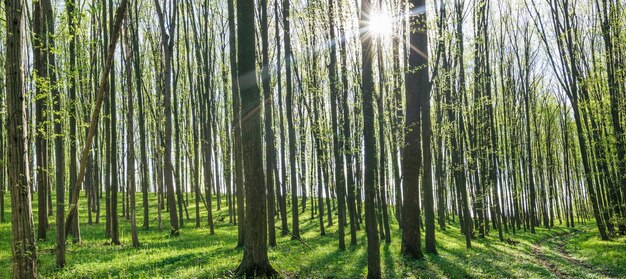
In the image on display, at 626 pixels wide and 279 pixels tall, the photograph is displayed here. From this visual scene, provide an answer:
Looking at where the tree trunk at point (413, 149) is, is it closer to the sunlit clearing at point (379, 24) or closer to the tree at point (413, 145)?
the tree at point (413, 145)

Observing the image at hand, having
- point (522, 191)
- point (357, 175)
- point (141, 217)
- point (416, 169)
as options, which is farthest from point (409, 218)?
point (522, 191)

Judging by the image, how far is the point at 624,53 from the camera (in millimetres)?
20578

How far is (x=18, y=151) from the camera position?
5.45 meters

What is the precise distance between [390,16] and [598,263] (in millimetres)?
12854

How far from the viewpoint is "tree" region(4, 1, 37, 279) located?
17.7ft

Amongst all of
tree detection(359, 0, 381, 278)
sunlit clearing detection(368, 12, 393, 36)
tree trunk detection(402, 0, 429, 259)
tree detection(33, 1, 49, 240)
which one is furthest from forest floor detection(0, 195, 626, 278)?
sunlit clearing detection(368, 12, 393, 36)

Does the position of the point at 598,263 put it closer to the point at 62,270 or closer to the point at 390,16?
the point at 390,16

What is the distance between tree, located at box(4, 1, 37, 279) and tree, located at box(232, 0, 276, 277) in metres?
4.85

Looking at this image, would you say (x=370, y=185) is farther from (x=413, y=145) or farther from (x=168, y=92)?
(x=168, y=92)

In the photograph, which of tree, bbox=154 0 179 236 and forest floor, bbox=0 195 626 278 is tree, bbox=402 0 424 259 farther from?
tree, bbox=154 0 179 236

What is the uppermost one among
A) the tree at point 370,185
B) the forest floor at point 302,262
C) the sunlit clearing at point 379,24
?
the sunlit clearing at point 379,24

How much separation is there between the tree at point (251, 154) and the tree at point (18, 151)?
485 centimetres

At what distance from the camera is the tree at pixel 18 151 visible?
17.7ft

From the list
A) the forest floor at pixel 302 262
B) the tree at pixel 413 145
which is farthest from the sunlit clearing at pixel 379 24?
the forest floor at pixel 302 262
